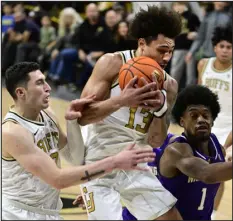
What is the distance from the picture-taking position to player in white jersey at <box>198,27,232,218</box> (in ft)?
20.9

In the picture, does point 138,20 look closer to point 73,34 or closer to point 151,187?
point 151,187

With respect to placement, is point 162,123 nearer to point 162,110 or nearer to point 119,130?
point 162,110

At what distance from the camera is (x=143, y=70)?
3.91 meters

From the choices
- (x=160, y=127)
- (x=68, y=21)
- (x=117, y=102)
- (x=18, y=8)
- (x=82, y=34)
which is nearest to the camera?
(x=117, y=102)

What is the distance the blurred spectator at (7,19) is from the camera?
465 inches

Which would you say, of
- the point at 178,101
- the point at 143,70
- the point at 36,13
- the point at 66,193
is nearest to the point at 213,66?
the point at 66,193

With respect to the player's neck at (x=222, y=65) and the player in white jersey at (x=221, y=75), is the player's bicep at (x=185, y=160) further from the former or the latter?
the player's neck at (x=222, y=65)

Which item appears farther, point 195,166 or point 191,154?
point 191,154

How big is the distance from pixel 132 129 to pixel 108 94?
289 millimetres

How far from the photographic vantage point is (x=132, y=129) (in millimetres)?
4312

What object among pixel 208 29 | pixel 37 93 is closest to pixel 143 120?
pixel 37 93

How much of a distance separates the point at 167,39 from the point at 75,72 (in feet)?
20.8

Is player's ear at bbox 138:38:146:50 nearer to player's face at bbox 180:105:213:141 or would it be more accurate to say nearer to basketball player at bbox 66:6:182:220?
basketball player at bbox 66:6:182:220

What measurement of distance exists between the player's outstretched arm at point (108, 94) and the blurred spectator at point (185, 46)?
4.66 m
